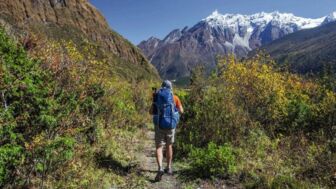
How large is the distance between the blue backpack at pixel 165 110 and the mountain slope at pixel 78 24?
118 meters

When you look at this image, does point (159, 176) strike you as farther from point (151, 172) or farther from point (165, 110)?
point (165, 110)

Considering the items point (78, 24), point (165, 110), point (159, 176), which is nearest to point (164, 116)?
point (165, 110)

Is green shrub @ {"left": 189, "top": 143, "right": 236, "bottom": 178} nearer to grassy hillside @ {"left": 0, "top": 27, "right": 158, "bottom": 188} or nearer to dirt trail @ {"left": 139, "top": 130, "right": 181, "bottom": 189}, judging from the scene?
dirt trail @ {"left": 139, "top": 130, "right": 181, "bottom": 189}

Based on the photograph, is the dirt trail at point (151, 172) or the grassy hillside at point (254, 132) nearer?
the dirt trail at point (151, 172)

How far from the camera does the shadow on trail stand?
8781 mm

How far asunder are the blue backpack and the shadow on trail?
134 cm

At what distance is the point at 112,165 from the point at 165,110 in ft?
5.96

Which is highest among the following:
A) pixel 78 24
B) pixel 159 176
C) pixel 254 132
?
pixel 78 24

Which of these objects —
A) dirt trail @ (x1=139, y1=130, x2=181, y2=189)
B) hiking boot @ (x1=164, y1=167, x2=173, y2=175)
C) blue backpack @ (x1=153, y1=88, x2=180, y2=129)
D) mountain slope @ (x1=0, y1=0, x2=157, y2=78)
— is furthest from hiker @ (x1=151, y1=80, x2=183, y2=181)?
mountain slope @ (x1=0, y1=0, x2=157, y2=78)

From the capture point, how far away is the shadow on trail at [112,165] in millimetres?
8781

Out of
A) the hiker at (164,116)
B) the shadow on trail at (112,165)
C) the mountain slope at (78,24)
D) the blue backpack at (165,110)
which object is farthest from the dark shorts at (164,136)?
the mountain slope at (78,24)

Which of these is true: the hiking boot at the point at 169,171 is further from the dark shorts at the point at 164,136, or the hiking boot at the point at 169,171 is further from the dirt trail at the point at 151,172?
the dark shorts at the point at 164,136

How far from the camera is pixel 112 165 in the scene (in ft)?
29.7

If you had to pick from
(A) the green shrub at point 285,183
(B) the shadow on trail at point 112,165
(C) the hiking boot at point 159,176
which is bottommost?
(A) the green shrub at point 285,183
